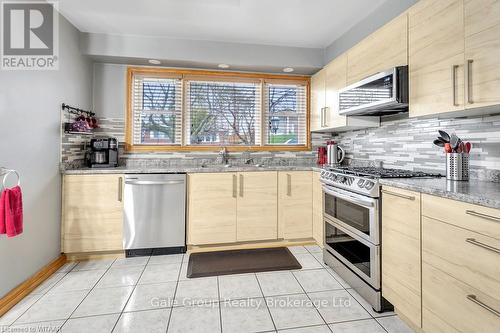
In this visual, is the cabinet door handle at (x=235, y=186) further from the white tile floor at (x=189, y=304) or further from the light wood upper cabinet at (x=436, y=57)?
the light wood upper cabinet at (x=436, y=57)

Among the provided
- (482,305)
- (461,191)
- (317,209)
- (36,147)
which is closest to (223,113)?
(317,209)

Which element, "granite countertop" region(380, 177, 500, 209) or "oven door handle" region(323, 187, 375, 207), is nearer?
"granite countertop" region(380, 177, 500, 209)

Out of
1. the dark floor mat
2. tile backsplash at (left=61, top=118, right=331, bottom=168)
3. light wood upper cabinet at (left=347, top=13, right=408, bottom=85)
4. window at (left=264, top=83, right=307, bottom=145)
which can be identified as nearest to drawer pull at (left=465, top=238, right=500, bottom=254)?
light wood upper cabinet at (left=347, top=13, right=408, bottom=85)

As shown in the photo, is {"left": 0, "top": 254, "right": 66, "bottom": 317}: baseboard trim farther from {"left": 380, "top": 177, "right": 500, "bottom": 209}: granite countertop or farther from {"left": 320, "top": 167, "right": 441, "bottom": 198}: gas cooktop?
{"left": 380, "top": 177, "right": 500, "bottom": 209}: granite countertop

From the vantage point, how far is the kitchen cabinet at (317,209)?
2.81 m

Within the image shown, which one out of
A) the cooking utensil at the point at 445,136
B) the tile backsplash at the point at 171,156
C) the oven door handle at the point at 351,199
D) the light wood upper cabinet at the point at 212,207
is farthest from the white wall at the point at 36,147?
the cooking utensil at the point at 445,136

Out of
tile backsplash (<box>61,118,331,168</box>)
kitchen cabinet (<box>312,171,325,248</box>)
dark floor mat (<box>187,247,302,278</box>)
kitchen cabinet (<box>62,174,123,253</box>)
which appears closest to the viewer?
dark floor mat (<box>187,247,302,278</box>)

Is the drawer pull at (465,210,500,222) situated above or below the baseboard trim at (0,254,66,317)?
above

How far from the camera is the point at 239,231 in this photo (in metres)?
2.91

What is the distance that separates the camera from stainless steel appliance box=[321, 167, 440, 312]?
1.83 meters

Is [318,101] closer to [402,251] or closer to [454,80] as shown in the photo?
[454,80]

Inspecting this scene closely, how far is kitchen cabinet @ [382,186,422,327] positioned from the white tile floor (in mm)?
194

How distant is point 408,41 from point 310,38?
1.39 meters

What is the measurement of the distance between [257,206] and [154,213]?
1132mm
